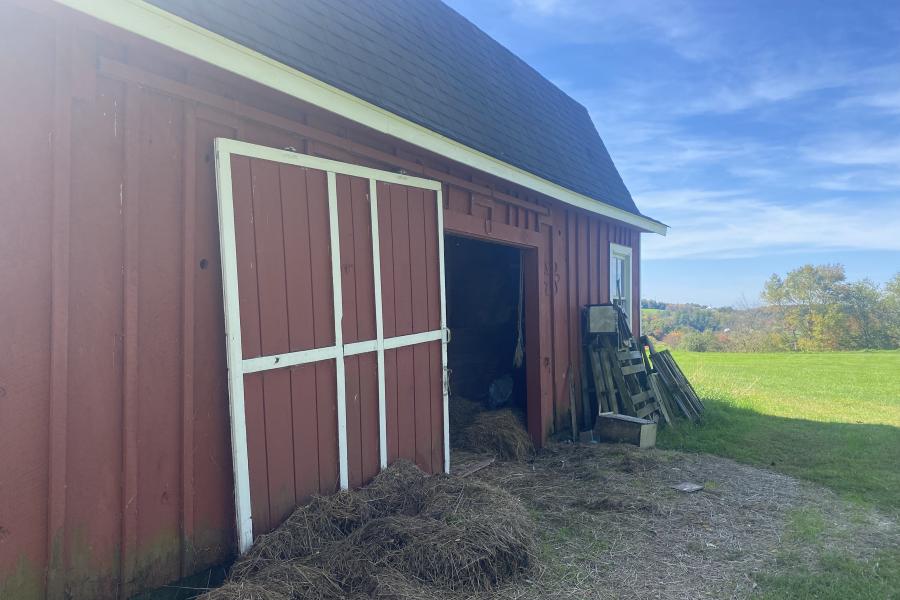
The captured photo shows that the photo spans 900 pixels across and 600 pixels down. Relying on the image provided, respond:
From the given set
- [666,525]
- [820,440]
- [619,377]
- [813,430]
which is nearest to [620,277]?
[619,377]

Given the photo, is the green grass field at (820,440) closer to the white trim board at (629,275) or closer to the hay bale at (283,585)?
the white trim board at (629,275)

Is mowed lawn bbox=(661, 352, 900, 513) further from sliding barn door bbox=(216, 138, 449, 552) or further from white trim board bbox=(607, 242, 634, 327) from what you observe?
sliding barn door bbox=(216, 138, 449, 552)

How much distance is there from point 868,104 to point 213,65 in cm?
3822

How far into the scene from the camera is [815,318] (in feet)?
101

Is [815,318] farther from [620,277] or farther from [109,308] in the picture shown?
[109,308]

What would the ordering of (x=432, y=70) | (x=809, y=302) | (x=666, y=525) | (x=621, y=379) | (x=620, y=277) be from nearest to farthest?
(x=666, y=525)
(x=432, y=70)
(x=621, y=379)
(x=620, y=277)
(x=809, y=302)

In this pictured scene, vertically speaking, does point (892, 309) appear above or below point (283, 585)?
above

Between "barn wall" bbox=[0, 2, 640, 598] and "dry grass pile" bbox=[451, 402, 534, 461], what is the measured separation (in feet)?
11.1

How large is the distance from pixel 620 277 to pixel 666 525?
551cm

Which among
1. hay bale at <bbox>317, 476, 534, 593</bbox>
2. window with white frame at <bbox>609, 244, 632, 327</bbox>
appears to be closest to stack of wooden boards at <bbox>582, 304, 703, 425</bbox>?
window with white frame at <bbox>609, 244, 632, 327</bbox>

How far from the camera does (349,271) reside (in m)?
3.65

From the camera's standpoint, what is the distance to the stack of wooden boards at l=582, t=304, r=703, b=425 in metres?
7.17

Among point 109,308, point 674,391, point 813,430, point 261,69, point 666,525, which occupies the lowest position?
point 813,430

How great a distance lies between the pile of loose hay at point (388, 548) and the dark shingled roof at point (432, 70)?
2576 mm
